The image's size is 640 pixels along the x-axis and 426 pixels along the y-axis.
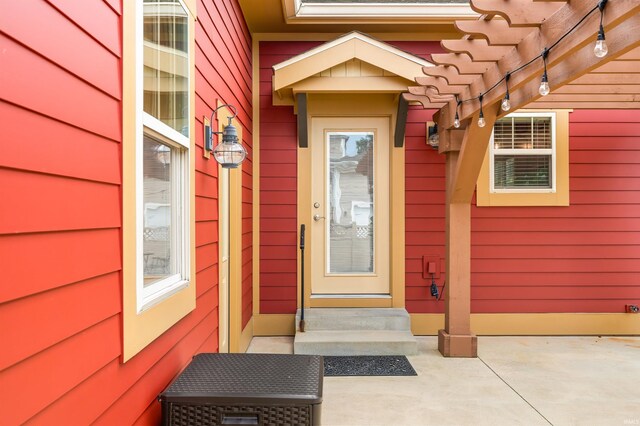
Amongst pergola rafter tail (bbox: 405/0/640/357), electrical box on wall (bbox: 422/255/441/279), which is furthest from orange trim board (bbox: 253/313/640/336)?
pergola rafter tail (bbox: 405/0/640/357)

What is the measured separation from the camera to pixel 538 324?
493 cm

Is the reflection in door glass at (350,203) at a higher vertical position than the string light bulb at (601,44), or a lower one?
lower

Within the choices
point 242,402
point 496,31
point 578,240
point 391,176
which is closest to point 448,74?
point 496,31

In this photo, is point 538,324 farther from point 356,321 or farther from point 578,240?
point 356,321

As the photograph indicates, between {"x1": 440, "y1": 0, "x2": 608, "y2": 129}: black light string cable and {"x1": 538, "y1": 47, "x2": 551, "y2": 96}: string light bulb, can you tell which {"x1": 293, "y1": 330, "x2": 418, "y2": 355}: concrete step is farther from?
{"x1": 538, "y1": 47, "x2": 551, "y2": 96}: string light bulb

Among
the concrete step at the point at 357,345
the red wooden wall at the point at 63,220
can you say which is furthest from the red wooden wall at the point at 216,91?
the red wooden wall at the point at 63,220

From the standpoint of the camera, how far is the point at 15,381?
3.12 feet

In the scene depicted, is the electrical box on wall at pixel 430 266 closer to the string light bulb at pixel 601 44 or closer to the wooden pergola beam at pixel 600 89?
the wooden pergola beam at pixel 600 89

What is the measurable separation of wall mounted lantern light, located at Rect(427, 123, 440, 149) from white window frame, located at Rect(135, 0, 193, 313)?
2870mm

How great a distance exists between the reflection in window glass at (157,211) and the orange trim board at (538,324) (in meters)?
2.94

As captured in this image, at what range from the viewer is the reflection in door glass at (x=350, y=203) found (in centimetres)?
500

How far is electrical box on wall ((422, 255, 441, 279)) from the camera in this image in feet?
16.0

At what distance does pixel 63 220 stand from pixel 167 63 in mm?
1123

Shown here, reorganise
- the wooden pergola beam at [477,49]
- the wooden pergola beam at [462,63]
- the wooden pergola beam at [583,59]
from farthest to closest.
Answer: the wooden pergola beam at [462,63] < the wooden pergola beam at [477,49] < the wooden pergola beam at [583,59]
